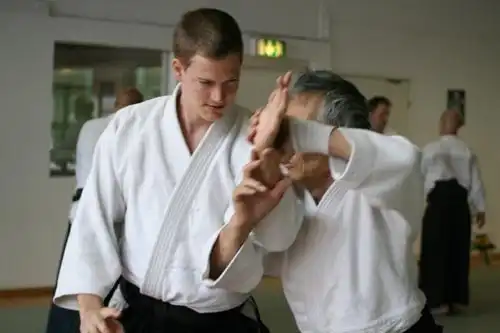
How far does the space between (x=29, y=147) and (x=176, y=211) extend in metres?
4.69

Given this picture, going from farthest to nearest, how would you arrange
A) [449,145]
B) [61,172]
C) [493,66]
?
[493,66] → [61,172] → [449,145]

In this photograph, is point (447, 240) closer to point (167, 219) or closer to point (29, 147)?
point (29, 147)

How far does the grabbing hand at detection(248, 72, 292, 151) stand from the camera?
4.40ft

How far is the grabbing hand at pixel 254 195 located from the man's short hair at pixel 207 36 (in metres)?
0.23

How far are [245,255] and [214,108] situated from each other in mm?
289

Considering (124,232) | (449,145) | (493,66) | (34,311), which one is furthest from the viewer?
(493,66)

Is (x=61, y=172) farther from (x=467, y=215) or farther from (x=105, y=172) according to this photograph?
(x=105, y=172)

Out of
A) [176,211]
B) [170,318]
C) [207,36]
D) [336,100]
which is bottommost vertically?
[170,318]

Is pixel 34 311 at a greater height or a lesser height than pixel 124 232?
lesser

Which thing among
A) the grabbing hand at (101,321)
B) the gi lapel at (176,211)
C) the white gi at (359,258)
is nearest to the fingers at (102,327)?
the grabbing hand at (101,321)

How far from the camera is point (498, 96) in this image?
8.71 meters

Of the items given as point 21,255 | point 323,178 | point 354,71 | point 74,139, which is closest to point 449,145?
point 354,71

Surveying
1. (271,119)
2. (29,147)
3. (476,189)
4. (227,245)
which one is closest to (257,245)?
(227,245)

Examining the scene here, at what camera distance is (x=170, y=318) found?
154 centimetres
